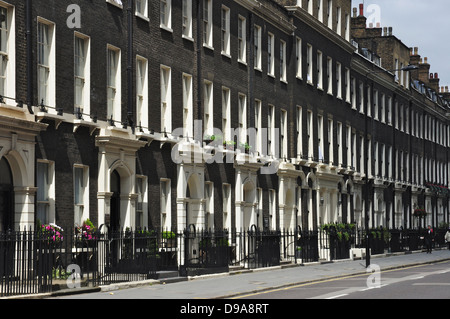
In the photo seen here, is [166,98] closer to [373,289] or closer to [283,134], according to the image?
[373,289]

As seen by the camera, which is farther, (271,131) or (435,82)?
(435,82)

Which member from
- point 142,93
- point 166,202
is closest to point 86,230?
point 142,93

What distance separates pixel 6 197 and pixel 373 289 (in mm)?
9920

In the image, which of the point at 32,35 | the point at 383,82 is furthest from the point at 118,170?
the point at 383,82

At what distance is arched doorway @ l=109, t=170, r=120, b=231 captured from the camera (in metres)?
30.1

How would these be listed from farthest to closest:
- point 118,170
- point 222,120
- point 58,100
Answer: point 222,120
point 118,170
point 58,100

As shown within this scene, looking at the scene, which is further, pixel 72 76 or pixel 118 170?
pixel 118 170

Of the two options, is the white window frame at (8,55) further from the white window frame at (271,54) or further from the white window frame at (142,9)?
the white window frame at (271,54)

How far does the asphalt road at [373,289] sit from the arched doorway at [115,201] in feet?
20.3

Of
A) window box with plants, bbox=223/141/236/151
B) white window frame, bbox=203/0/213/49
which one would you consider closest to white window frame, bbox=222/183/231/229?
window box with plants, bbox=223/141/236/151

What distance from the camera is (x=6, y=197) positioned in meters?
25.2
